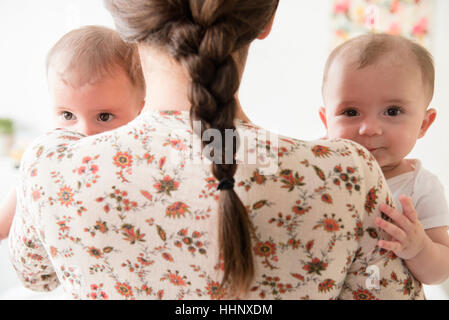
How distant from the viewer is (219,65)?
1.86 feet

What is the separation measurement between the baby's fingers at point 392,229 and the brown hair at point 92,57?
818 millimetres

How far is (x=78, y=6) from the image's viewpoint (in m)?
3.13

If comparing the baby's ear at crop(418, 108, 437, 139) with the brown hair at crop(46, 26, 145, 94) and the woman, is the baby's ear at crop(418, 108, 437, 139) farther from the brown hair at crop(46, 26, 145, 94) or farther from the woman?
the brown hair at crop(46, 26, 145, 94)

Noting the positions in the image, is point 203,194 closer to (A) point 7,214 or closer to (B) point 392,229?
(B) point 392,229

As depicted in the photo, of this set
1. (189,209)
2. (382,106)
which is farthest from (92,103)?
(382,106)

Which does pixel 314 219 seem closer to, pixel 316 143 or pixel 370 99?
pixel 316 143

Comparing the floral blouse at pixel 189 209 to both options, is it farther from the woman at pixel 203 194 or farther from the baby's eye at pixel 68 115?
the baby's eye at pixel 68 115

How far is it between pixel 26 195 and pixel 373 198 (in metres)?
0.54

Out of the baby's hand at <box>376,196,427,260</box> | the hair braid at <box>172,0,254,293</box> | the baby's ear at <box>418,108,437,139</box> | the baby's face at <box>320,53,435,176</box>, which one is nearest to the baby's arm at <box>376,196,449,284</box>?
the baby's hand at <box>376,196,427,260</box>

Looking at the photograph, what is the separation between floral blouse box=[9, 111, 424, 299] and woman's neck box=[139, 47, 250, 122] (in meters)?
0.02

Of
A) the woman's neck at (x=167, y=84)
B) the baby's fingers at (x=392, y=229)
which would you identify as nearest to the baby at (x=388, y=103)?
the baby's fingers at (x=392, y=229)

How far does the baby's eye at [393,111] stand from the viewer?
1078 millimetres

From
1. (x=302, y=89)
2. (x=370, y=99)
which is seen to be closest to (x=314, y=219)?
(x=370, y=99)

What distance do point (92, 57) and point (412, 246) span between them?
925 millimetres
